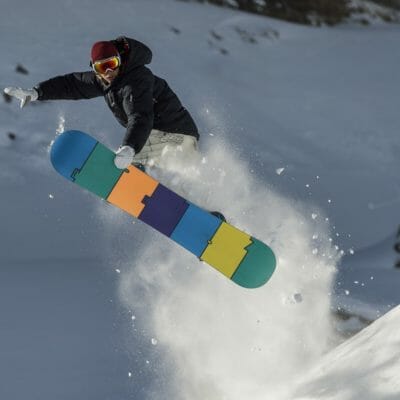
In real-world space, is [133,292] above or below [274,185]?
below

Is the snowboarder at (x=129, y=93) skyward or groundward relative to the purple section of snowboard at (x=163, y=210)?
skyward

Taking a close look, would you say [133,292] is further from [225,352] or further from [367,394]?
[367,394]

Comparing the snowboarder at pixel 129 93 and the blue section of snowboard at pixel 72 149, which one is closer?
the snowboarder at pixel 129 93

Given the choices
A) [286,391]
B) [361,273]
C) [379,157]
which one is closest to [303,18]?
[379,157]

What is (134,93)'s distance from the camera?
4902 mm

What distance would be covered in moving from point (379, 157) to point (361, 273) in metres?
1.52

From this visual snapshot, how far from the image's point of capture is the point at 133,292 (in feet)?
22.1

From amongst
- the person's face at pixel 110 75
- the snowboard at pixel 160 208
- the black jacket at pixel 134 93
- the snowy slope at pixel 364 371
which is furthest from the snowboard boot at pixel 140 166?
the snowy slope at pixel 364 371

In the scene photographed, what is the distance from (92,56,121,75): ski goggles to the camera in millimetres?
4789

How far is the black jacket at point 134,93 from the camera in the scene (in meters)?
4.87

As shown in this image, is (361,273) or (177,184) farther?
(361,273)

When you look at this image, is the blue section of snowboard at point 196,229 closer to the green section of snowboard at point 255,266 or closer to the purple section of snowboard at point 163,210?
the purple section of snowboard at point 163,210

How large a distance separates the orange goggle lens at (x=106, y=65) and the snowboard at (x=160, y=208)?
2.11 feet

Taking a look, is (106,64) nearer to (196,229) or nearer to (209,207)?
(196,229)
